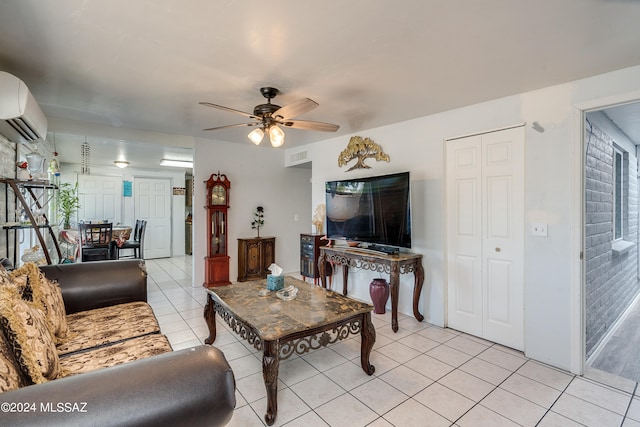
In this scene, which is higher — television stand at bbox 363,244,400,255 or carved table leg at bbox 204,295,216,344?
television stand at bbox 363,244,400,255

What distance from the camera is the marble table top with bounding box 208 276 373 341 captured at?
6.43 feet

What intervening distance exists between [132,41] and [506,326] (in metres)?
3.69

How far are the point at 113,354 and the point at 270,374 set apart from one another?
34.0 inches

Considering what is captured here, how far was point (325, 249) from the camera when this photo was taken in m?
4.01

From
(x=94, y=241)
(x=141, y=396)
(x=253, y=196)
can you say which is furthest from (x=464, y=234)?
(x=94, y=241)

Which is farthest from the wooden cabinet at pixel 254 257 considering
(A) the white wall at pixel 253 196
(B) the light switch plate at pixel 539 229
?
(B) the light switch plate at pixel 539 229

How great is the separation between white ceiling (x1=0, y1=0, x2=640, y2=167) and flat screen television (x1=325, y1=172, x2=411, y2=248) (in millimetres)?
885

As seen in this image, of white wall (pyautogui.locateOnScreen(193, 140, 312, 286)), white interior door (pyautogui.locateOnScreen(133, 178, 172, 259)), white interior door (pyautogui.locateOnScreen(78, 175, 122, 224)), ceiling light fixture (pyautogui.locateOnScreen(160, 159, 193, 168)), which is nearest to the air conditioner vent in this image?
white wall (pyautogui.locateOnScreen(193, 140, 312, 286))

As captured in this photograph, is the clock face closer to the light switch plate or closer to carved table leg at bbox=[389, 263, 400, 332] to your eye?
carved table leg at bbox=[389, 263, 400, 332]

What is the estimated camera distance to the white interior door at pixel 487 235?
2.75 metres

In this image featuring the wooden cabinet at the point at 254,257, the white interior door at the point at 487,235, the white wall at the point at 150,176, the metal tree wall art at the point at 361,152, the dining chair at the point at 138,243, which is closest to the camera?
the white interior door at the point at 487,235

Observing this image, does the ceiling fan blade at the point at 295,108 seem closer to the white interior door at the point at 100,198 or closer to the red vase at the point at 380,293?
the red vase at the point at 380,293

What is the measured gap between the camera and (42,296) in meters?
1.80

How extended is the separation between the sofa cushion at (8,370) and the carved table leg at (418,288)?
10.0 ft
